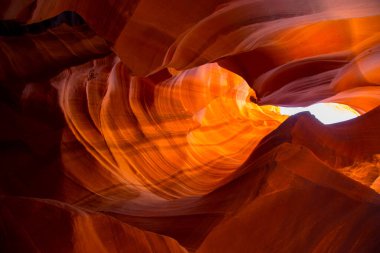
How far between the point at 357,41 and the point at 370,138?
2.71 ft

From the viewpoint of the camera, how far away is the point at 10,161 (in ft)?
10.5

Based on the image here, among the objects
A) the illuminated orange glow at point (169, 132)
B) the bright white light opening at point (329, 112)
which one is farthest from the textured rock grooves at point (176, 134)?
the bright white light opening at point (329, 112)

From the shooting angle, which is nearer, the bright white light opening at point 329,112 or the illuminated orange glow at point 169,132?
the illuminated orange glow at point 169,132

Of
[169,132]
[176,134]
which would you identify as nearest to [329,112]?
[176,134]

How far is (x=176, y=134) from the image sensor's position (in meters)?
4.56

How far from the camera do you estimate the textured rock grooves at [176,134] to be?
1.95 m

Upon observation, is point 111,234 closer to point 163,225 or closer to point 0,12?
point 163,225

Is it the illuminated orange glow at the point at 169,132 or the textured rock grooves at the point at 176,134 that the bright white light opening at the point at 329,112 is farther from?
the textured rock grooves at the point at 176,134

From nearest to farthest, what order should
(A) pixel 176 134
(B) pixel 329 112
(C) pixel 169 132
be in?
1. (C) pixel 169 132
2. (A) pixel 176 134
3. (B) pixel 329 112

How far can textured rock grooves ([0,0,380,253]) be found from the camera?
76.7 inches

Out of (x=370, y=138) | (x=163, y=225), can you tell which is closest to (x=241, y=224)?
(x=163, y=225)

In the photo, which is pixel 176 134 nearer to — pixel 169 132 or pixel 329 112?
pixel 169 132

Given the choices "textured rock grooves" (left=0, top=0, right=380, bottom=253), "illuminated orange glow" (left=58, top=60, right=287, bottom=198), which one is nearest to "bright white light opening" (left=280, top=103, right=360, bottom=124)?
"illuminated orange glow" (left=58, top=60, right=287, bottom=198)

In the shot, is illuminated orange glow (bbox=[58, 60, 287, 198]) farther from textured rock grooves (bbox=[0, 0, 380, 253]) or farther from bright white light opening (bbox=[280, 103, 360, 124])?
bright white light opening (bbox=[280, 103, 360, 124])
